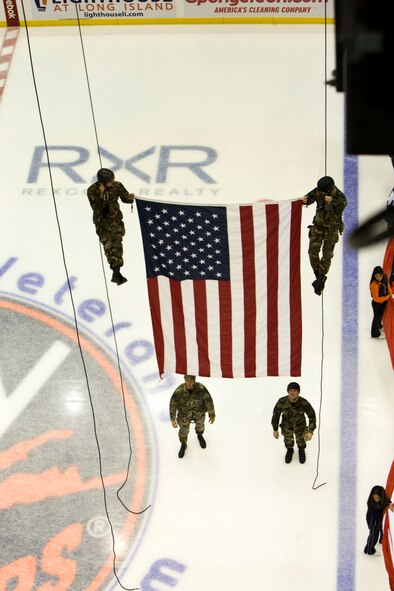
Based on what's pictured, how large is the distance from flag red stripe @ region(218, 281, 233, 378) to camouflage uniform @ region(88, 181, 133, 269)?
4.55 feet

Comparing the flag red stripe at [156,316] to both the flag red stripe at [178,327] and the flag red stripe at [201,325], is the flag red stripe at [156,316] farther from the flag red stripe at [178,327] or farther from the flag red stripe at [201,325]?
the flag red stripe at [201,325]

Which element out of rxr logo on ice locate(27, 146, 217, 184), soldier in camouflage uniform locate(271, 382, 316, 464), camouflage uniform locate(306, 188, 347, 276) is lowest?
soldier in camouflage uniform locate(271, 382, 316, 464)

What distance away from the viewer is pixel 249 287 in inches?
435

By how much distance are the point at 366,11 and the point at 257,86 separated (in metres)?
13.6

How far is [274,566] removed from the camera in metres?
12.4

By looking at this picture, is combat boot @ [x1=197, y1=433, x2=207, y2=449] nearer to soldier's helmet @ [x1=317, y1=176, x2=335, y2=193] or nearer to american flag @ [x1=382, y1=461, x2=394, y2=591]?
american flag @ [x1=382, y1=461, x2=394, y2=591]

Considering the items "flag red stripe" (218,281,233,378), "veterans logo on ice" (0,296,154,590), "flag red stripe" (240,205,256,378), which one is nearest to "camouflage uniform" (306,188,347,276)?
"flag red stripe" (240,205,256,378)

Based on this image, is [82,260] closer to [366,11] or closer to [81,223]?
[81,223]

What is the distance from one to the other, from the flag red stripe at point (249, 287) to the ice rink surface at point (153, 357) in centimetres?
188

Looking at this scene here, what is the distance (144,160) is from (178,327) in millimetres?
7337

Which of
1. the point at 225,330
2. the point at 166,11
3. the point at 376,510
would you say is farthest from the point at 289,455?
the point at 166,11

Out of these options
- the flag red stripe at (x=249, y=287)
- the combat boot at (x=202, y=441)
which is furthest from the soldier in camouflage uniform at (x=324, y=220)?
the combat boot at (x=202, y=441)

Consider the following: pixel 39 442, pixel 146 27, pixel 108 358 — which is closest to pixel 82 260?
pixel 108 358

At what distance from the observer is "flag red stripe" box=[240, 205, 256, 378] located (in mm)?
10648
